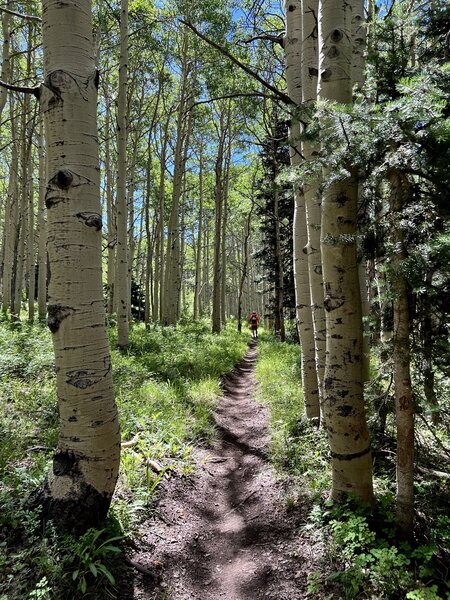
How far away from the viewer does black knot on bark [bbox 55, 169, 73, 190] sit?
2412mm

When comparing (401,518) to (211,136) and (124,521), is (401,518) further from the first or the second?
(211,136)

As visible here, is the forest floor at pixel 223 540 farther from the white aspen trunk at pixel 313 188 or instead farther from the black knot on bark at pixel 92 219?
the black knot on bark at pixel 92 219

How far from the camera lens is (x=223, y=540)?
10.2 feet

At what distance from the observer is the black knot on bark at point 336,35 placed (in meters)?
2.74

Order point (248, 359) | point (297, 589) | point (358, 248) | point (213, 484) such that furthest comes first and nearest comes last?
point (248, 359) < point (213, 484) < point (358, 248) < point (297, 589)

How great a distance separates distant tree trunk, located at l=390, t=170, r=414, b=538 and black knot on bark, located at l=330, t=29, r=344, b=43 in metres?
1.34

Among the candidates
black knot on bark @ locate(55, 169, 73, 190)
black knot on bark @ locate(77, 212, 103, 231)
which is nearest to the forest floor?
black knot on bark @ locate(77, 212, 103, 231)

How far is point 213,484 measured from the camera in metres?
3.99

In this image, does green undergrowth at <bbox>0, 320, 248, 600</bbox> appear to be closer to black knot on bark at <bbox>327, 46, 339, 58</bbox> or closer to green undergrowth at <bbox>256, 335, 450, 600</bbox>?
green undergrowth at <bbox>256, 335, 450, 600</bbox>

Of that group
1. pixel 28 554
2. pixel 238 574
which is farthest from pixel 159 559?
pixel 28 554

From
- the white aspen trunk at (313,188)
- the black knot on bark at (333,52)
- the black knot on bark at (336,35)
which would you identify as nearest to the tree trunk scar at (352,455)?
the white aspen trunk at (313,188)

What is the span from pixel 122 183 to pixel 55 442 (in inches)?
269

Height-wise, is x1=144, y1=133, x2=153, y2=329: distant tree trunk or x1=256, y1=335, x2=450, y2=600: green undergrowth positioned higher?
x1=144, y1=133, x2=153, y2=329: distant tree trunk

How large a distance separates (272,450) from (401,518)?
2.12m
